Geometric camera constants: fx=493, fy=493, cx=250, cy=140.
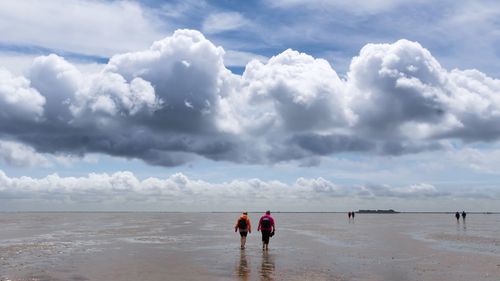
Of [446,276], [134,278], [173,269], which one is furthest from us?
[173,269]

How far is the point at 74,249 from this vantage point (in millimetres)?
28516

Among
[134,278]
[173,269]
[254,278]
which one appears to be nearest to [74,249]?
[173,269]

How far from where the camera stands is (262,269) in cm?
1931

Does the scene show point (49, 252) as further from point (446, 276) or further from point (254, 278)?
point (446, 276)

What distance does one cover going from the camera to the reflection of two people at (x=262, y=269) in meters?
17.2

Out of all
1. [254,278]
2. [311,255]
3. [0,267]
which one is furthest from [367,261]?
[0,267]

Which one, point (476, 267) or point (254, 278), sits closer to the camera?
point (254, 278)

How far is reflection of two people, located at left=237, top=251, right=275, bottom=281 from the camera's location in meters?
17.2

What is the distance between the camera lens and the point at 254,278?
16984 millimetres

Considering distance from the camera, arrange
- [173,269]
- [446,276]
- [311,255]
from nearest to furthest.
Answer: [446,276] < [173,269] < [311,255]

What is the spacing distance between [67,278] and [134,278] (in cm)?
229

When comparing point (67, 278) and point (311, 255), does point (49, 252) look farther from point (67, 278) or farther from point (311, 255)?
point (311, 255)

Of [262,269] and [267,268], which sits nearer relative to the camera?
[262,269]

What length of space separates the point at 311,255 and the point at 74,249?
1367 centimetres
